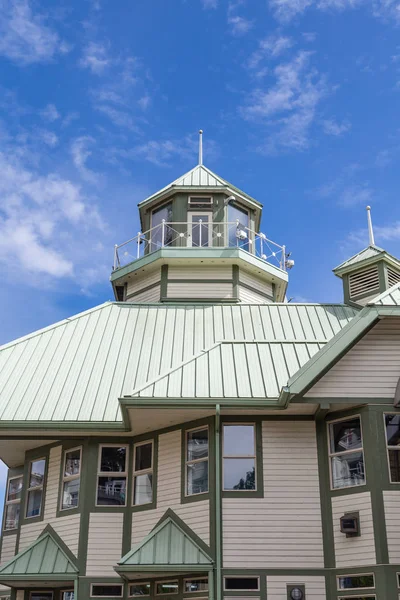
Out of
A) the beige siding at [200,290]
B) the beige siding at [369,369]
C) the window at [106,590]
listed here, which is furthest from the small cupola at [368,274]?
the window at [106,590]

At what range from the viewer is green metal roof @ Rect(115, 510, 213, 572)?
14.7 metres

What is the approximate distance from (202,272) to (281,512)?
10627 mm

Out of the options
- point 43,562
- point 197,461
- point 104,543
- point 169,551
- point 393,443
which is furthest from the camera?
point 104,543

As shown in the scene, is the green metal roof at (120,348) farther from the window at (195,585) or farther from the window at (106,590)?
the window at (195,585)

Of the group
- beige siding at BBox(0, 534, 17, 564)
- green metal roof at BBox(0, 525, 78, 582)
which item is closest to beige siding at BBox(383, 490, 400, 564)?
green metal roof at BBox(0, 525, 78, 582)

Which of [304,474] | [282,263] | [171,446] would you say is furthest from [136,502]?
[282,263]

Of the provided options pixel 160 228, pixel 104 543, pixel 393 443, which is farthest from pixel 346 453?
pixel 160 228

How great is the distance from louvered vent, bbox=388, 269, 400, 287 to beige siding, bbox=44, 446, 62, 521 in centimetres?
1142

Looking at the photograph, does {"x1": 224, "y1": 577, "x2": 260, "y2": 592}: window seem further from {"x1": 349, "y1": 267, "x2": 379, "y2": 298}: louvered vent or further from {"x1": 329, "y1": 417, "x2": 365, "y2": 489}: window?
{"x1": 349, "y1": 267, "x2": 379, "y2": 298}: louvered vent

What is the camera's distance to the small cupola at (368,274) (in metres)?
22.1

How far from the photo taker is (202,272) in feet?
79.5

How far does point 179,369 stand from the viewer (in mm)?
16812

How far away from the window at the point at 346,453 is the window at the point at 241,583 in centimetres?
267

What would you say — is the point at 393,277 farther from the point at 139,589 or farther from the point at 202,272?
the point at 139,589
